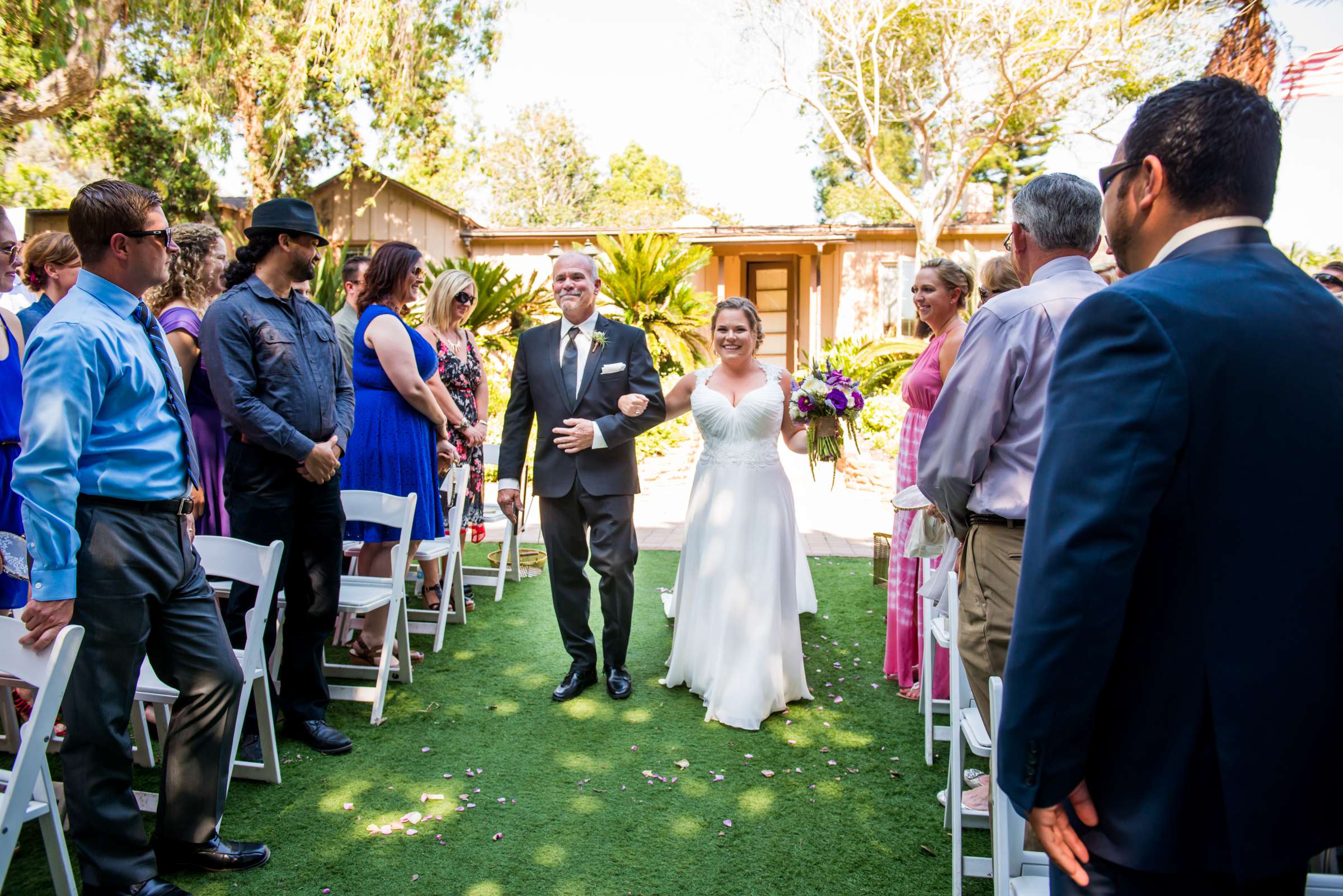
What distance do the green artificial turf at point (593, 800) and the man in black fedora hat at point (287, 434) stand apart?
389mm

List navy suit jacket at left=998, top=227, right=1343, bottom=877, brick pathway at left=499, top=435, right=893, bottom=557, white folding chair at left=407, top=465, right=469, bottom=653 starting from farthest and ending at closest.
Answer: brick pathway at left=499, top=435, right=893, bottom=557 → white folding chair at left=407, top=465, right=469, bottom=653 → navy suit jacket at left=998, top=227, right=1343, bottom=877

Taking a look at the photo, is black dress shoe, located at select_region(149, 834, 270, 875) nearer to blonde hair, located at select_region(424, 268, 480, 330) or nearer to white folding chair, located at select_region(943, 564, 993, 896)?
white folding chair, located at select_region(943, 564, 993, 896)

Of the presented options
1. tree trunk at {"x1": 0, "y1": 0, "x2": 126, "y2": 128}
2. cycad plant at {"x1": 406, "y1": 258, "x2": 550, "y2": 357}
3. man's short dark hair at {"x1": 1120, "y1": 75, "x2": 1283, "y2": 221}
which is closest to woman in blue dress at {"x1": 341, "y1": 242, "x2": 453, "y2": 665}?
man's short dark hair at {"x1": 1120, "y1": 75, "x2": 1283, "y2": 221}

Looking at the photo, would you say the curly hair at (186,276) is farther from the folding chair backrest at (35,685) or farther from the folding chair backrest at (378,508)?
the folding chair backrest at (35,685)

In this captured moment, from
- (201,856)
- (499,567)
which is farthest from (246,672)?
(499,567)

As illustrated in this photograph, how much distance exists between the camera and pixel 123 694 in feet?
9.09

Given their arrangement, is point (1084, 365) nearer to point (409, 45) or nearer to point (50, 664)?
point (50, 664)

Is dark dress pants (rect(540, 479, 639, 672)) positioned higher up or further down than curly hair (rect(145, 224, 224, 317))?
further down

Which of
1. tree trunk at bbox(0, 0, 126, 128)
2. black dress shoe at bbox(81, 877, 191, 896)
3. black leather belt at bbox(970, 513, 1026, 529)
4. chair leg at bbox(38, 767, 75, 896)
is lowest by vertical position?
black dress shoe at bbox(81, 877, 191, 896)

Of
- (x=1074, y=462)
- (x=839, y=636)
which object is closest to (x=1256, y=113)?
(x=1074, y=462)

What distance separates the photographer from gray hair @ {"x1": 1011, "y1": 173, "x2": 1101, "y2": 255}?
2725mm

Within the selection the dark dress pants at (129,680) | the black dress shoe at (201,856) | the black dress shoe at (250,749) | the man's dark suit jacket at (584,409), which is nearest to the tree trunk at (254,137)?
the man's dark suit jacket at (584,409)

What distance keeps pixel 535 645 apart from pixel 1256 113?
5.04 meters

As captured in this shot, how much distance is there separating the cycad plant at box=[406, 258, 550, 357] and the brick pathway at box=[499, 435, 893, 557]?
3.19m
